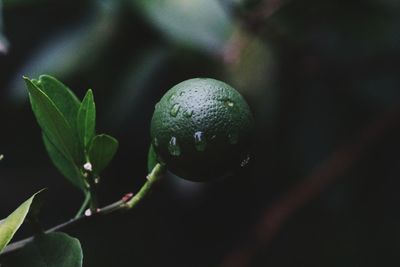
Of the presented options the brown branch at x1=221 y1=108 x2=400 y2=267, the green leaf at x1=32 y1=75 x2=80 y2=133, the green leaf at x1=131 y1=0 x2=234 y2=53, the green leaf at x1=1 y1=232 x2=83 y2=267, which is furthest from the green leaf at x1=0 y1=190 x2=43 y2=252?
the brown branch at x1=221 y1=108 x2=400 y2=267

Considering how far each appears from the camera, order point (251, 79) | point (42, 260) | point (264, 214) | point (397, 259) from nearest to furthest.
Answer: point (42, 260), point (251, 79), point (264, 214), point (397, 259)

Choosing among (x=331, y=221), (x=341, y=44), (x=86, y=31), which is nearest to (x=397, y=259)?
(x=331, y=221)

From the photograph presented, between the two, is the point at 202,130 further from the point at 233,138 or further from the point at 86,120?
the point at 86,120

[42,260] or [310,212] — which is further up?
[42,260]

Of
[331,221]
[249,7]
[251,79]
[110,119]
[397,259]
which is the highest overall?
[249,7]

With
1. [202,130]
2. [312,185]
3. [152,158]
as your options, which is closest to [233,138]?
[202,130]

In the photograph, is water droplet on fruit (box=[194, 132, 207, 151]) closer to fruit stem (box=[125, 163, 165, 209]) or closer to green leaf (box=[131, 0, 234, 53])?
fruit stem (box=[125, 163, 165, 209])

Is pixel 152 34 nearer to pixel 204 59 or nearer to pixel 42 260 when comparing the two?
pixel 204 59
